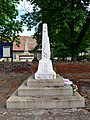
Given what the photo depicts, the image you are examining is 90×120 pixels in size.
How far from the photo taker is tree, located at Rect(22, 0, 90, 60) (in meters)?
14.5

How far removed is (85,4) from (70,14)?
7.10 feet

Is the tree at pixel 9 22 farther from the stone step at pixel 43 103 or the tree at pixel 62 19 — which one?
the stone step at pixel 43 103

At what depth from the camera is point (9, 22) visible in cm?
1995

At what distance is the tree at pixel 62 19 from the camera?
1455 cm

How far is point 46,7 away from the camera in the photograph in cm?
1681

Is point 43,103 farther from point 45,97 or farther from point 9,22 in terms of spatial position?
point 9,22

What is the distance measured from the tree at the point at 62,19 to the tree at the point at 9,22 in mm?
1368

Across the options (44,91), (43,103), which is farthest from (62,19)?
(43,103)

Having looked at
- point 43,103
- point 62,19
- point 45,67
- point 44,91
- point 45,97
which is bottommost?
point 43,103

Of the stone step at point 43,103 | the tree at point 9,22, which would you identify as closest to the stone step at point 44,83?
the stone step at point 43,103

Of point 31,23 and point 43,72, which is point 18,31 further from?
point 43,72

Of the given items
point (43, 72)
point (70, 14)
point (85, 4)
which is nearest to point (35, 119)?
point (43, 72)

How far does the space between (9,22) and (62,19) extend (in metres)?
6.49

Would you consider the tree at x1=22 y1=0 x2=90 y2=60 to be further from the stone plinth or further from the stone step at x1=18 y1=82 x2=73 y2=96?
the stone step at x1=18 y1=82 x2=73 y2=96
